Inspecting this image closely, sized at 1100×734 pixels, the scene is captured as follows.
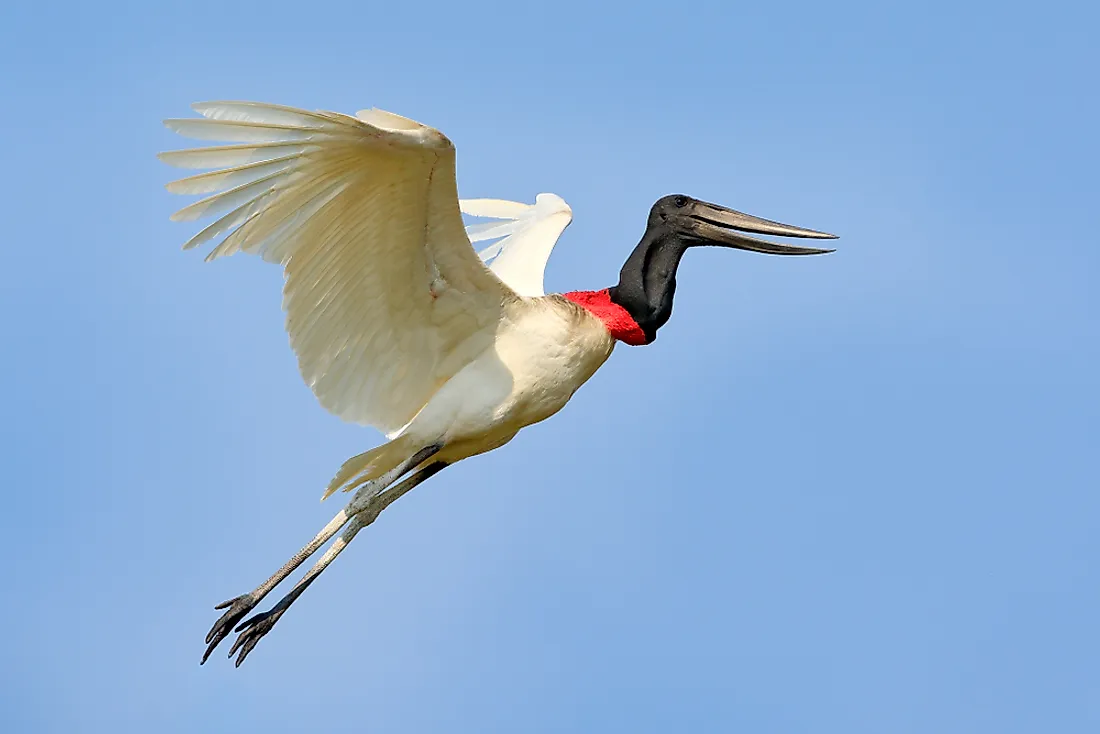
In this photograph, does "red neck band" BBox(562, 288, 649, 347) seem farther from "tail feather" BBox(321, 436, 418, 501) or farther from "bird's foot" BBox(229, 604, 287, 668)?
"bird's foot" BBox(229, 604, 287, 668)

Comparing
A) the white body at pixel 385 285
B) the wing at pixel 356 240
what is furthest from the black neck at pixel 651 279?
the wing at pixel 356 240

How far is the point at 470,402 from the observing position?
999 centimetres

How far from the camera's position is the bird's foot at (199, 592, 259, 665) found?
10016 mm

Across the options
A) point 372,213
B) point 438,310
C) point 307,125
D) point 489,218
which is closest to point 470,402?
point 438,310

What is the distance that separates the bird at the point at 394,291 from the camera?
28.5 feet

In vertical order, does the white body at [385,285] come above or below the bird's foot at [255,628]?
above

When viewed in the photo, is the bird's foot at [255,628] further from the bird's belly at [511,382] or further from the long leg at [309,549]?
the bird's belly at [511,382]

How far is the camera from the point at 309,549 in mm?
10141

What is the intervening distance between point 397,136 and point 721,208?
3.31 meters

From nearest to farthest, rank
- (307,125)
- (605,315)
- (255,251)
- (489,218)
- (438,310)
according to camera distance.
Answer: (307,125), (255,251), (438,310), (605,315), (489,218)

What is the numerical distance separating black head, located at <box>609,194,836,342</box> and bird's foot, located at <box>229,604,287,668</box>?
276cm

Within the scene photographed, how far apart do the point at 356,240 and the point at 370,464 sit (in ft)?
5.03

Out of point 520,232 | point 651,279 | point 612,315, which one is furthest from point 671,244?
point 520,232

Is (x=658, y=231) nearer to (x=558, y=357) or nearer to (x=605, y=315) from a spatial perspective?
(x=605, y=315)
